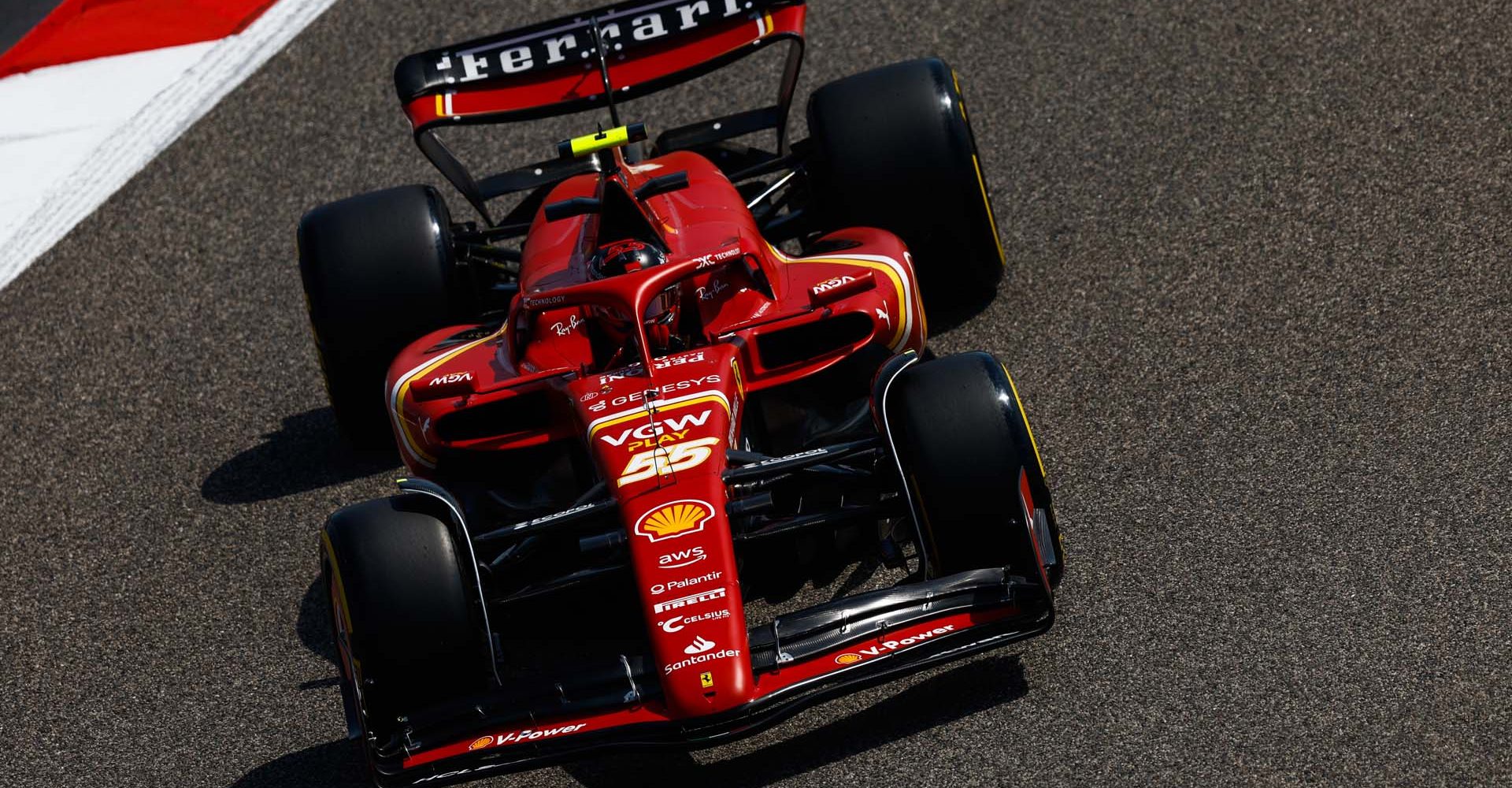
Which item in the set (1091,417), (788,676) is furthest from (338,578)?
(1091,417)

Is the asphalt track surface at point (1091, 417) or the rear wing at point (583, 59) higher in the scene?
the rear wing at point (583, 59)

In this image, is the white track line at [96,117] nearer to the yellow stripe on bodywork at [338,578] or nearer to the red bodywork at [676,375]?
the red bodywork at [676,375]

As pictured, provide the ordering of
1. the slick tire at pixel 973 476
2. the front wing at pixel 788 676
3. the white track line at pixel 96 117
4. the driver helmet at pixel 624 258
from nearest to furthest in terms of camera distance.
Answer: the front wing at pixel 788 676 < the slick tire at pixel 973 476 < the driver helmet at pixel 624 258 < the white track line at pixel 96 117

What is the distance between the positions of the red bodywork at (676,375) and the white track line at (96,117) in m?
3.90

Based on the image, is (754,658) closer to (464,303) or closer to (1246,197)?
(464,303)

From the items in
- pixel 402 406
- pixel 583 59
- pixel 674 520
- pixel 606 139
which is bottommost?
pixel 674 520

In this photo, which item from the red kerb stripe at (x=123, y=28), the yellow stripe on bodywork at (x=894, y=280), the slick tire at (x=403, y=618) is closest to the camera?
the slick tire at (x=403, y=618)

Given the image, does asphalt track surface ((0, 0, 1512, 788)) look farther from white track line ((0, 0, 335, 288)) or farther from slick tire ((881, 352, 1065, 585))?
slick tire ((881, 352, 1065, 585))

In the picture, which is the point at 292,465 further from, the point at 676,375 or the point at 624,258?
the point at 676,375

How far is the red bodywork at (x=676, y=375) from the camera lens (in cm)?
535

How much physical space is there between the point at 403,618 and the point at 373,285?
2.37 m

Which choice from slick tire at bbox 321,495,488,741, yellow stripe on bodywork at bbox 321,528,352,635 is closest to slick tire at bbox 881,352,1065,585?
slick tire at bbox 321,495,488,741

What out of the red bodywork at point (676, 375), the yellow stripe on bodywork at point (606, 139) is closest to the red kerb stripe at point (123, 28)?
Answer: the yellow stripe on bodywork at point (606, 139)

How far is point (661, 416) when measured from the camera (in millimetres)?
5922
